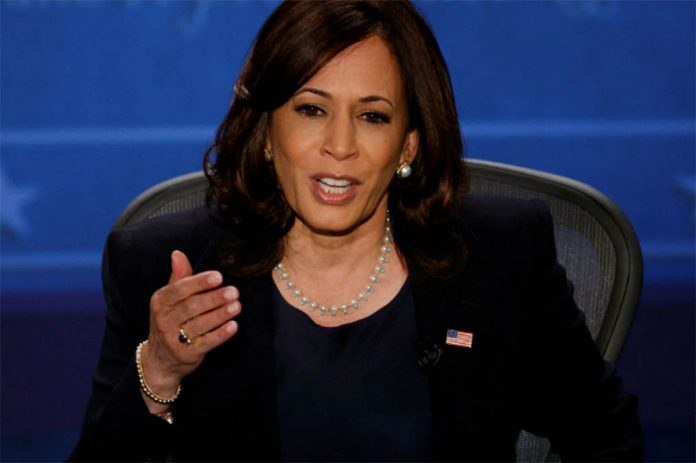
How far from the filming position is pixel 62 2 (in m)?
3.00

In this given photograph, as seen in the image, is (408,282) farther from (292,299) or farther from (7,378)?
(7,378)

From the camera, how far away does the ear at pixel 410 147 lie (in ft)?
5.83

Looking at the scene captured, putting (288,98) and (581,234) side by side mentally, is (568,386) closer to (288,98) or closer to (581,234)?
(581,234)

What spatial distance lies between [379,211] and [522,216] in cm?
23

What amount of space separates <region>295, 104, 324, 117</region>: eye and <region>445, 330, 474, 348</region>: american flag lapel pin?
386mm

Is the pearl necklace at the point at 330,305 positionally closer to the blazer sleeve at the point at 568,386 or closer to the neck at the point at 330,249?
the neck at the point at 330,249

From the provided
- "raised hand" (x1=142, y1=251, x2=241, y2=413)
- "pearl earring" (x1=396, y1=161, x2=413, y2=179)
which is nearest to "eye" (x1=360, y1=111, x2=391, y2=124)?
"pearl earring" (x1=396, y1=161, x2=413, y2=179)

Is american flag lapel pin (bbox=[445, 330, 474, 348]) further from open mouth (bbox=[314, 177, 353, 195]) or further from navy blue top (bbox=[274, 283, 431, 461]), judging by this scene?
open mouth (bbox=[314, 177, 353, 195])

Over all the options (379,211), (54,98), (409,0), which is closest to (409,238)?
(379,211)

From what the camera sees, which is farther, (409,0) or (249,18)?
(249,18)

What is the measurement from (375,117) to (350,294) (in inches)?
11.7

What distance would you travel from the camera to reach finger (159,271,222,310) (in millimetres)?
1428

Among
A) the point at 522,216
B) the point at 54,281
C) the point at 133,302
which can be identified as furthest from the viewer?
the point at 54,281

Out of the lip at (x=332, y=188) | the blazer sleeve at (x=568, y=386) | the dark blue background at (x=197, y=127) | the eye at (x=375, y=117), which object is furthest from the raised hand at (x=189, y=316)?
the dark blue background at (x=197, y=127)
